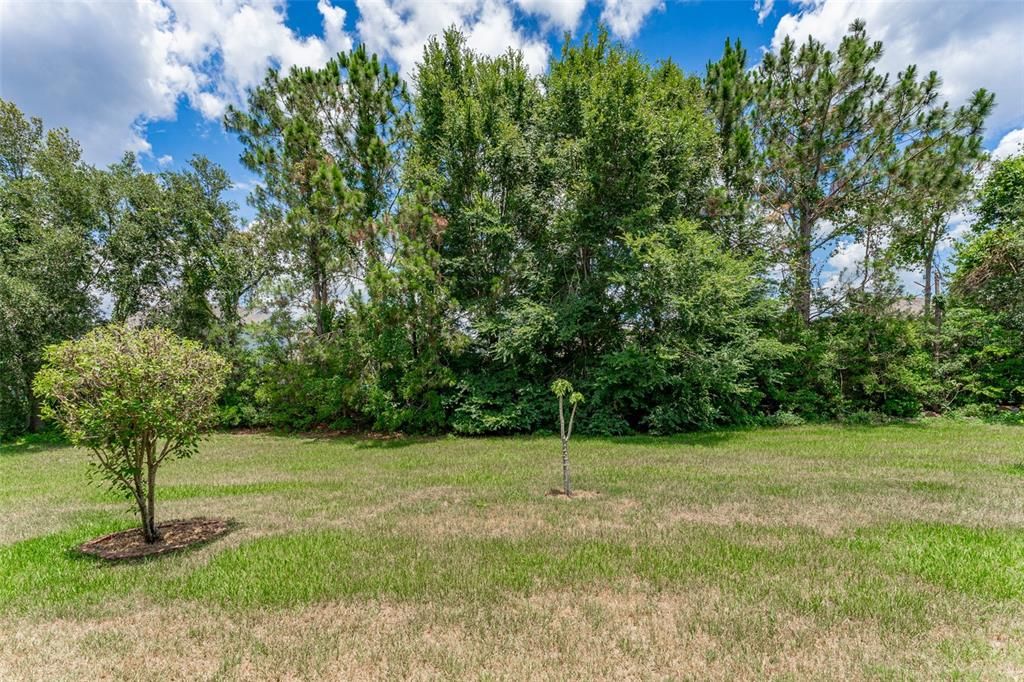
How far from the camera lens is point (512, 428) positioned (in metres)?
13.2

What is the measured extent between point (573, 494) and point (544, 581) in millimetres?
2687

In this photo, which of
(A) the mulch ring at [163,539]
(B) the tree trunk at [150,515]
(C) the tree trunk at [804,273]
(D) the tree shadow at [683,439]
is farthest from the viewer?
(C) the tree trunk at [804,273]

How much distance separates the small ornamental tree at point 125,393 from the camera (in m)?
4.30

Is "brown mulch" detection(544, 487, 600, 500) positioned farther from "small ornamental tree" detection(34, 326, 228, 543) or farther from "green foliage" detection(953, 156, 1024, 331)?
"green foliage" detection(953, 156, 1024, 331)

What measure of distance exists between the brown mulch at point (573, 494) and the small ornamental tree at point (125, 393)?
4.28m

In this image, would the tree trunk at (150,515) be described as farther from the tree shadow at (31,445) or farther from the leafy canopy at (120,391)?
the tree shadow at (31,445)

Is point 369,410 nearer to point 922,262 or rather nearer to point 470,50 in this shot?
point 470,50

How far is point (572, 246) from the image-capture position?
45.0 ft

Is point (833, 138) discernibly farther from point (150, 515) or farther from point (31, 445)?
point (31, 445)

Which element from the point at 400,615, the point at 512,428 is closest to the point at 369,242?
the point at 512,428

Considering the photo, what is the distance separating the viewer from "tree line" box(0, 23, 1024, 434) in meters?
12.6

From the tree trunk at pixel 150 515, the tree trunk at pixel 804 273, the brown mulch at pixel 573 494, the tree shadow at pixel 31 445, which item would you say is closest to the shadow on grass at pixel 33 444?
the tree shadow at pixel 31 445

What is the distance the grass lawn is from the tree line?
586cm

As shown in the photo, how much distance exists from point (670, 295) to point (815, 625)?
31.4ft
